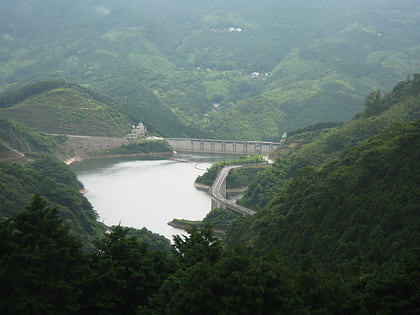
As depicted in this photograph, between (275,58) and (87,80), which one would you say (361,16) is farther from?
(87,80)

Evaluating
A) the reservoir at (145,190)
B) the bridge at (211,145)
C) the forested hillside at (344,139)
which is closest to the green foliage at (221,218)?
the forested hillside at (344,139)

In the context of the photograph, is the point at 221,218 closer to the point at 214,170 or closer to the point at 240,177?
the point at 240,177

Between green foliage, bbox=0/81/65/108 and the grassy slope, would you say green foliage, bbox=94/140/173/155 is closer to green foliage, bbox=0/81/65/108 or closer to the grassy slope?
the grassy slope

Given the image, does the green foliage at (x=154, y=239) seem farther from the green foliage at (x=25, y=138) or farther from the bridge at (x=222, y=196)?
the green foliage at (x=25, y=138)

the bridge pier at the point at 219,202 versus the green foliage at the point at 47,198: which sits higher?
the green foliage at the point at 47,198

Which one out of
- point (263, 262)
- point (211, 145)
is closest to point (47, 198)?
point (263, 262)

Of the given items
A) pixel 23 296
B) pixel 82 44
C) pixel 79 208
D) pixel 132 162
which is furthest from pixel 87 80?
pixel 23 296
